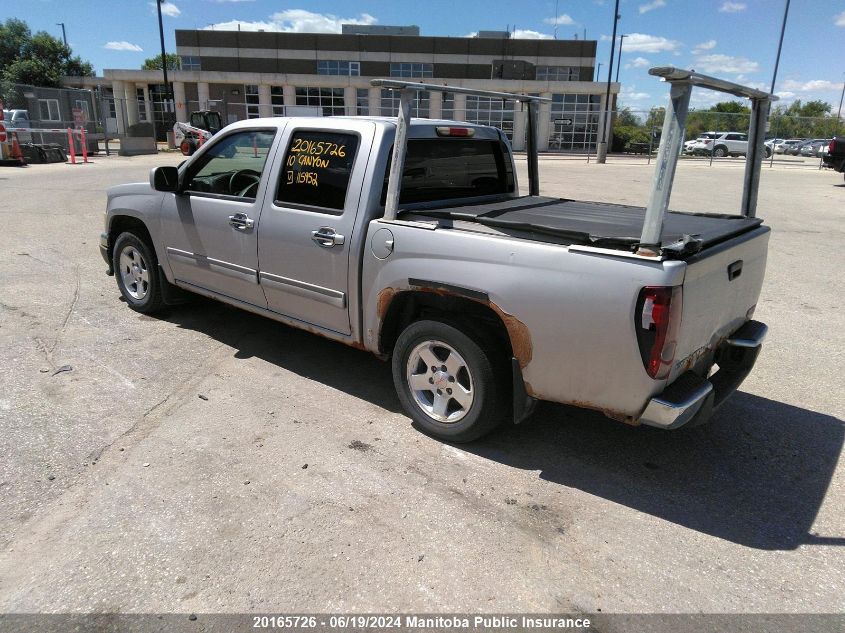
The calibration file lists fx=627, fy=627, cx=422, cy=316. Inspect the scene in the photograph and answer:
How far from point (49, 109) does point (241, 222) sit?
1138 inches

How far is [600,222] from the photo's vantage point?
3.66m

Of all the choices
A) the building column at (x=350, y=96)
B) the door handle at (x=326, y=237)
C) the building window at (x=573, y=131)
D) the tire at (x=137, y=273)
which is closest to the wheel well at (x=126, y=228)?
the tire at (x=137, y=273)

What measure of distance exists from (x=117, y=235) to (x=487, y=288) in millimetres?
4392

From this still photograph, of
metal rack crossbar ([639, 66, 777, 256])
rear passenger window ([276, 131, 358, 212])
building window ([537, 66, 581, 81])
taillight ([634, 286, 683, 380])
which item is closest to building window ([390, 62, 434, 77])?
building window ([537, 66, 581, 81])

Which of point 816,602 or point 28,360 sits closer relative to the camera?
point 816,602

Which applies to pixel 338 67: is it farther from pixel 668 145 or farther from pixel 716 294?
pixel 668 145

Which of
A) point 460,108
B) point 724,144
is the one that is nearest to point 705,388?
point 724,144

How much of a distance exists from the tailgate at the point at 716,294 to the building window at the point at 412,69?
185 feet

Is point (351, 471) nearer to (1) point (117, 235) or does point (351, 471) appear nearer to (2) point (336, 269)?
(2) point (336, 269)

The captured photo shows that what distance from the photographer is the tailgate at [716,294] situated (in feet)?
9.75

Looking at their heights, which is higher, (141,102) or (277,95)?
(277,95)

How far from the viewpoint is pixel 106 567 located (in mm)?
2711

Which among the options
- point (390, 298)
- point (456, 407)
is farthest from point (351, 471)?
point (390, 298)

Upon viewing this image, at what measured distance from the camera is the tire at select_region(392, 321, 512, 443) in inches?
138
